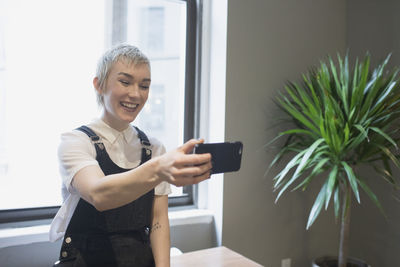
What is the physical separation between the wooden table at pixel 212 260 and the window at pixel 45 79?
67cm

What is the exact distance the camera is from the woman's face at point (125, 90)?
1315 mm

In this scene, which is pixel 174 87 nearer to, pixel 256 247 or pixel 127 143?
pixel 127 143

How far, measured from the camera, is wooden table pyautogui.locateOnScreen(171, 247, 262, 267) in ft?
5.48

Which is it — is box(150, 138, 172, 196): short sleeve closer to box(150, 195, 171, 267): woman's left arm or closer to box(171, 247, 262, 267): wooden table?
box(150, 195, 171, 267): woman's left arm

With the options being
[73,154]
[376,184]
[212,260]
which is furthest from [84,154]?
[376,184]

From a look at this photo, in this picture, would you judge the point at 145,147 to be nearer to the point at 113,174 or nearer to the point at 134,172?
the point at 113,174

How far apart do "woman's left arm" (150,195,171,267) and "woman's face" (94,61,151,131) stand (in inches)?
15.8

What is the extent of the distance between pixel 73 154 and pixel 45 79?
1.07 meters

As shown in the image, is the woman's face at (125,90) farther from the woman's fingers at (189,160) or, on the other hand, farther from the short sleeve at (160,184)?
the woman's fingers at (189,160)

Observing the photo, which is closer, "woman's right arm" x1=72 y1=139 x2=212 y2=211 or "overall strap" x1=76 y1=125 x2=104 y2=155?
"woman's right arm" x1=72 y1=139 x2=212 y2=211

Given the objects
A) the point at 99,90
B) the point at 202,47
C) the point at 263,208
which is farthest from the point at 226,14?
the point at 263,208

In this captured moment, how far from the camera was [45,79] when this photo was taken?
2.07 metres

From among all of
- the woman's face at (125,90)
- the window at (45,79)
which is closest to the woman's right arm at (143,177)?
the woman's face at (125,90)

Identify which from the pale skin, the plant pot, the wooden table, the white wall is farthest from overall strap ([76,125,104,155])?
the plant pot
